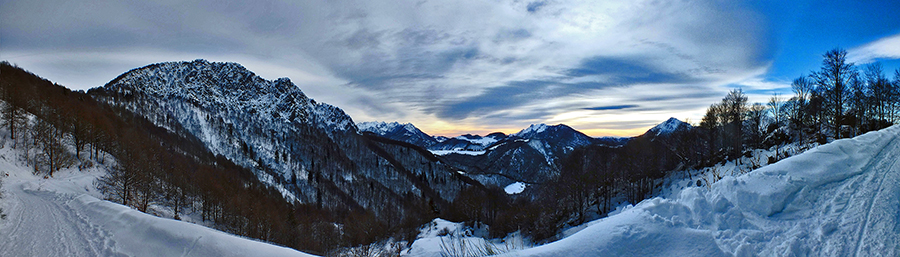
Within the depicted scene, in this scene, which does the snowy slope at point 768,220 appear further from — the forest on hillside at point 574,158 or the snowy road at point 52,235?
the forest on hillside at point 574,158

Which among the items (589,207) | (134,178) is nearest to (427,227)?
(589,207)

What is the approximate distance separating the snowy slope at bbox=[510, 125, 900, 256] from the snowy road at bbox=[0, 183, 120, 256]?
12082mm

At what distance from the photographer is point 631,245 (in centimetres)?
580

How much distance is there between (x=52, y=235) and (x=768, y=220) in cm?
2077

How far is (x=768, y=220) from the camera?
20.9 ft

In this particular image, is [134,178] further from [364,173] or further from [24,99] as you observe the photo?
[364,173]

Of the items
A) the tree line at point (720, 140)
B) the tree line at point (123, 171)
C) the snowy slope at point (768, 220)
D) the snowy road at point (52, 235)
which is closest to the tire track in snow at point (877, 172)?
the snowy slope at point (768, 220)

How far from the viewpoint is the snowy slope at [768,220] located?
5645 mm

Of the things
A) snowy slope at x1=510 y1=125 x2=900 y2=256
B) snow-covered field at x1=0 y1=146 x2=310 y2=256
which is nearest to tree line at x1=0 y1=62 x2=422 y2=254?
snow-covered field at x1=0 y1=146 x2=310 y2=256

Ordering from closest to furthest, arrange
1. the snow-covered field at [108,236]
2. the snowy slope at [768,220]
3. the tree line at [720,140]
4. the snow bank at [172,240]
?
1. the snowy slope at [768,220]
2. the snow bank at [172,240]
3. the snow-covered field at [108,236]
4. the tree line at [720,140]

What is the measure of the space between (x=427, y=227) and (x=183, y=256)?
65.2m

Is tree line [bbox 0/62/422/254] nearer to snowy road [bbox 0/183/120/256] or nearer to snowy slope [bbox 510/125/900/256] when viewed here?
snowy road [bbox 0/183/120/256]

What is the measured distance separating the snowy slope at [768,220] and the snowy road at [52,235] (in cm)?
1208

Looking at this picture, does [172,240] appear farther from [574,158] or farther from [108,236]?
[574,158]
